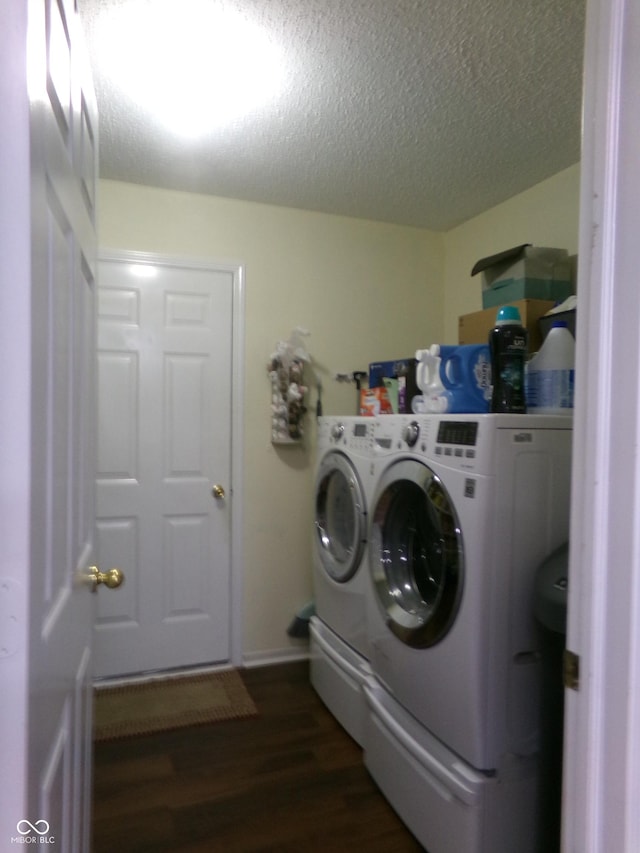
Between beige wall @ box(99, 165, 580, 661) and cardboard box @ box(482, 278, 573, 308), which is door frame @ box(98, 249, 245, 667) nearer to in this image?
beige wall @ box(99, 165, 580, 661)

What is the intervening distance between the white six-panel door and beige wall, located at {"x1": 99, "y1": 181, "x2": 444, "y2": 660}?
0.39 ft

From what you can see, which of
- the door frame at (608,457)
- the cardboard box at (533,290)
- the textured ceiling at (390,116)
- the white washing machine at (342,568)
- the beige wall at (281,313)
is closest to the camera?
the door frame at (608,457)

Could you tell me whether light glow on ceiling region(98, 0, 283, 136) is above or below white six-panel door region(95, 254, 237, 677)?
above

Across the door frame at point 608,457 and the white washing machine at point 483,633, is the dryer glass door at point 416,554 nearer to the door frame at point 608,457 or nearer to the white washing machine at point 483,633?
the white washing machine at point 483,633

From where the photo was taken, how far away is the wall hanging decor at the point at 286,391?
2682 mm

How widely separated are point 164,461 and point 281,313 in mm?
954

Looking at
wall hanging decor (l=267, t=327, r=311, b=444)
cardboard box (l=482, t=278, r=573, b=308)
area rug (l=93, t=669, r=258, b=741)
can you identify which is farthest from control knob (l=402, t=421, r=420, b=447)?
area rug (l=93, t=669, r=258, b=741)

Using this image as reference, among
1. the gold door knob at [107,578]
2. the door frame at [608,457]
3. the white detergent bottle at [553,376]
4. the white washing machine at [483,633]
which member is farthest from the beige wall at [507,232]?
the gold door knob at [107,578]

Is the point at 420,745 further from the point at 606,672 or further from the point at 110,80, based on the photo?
the point at 110,80

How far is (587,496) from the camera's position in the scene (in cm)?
67

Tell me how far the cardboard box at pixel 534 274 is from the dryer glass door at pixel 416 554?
985 mm

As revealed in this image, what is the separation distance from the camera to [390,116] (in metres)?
1.91

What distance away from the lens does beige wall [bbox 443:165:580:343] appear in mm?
2258

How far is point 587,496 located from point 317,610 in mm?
1971
